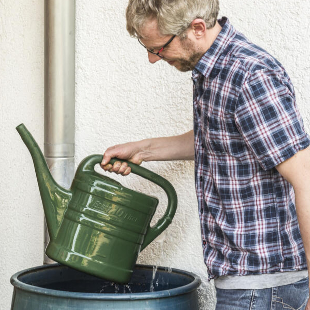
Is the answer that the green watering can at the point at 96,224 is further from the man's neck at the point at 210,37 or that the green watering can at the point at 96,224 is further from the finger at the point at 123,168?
the man's neck at the point at 210,37

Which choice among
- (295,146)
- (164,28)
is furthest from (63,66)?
(295,146)

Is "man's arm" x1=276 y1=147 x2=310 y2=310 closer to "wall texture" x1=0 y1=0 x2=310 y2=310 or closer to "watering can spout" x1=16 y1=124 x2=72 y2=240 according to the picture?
"wall texture" x1=0 y1=0 x2=310 y2=310

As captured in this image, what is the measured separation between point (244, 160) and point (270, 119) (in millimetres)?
166

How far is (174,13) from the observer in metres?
1.54

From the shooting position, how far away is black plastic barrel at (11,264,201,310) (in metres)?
1.60

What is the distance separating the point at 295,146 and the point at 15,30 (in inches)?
65.3

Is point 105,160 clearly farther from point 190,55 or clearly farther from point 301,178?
point 301,178

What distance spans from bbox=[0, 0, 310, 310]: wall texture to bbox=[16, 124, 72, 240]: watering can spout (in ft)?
1.72

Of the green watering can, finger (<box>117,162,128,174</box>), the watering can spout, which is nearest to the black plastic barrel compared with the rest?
the green watering can

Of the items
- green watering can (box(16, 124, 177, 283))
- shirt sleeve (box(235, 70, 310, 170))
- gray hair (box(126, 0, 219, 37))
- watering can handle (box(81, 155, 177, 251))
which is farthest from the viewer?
watering can handle (box(81, 155, 177, 251))

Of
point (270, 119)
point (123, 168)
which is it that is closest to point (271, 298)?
point (270, 119)

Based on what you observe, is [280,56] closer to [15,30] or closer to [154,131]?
[154,131]

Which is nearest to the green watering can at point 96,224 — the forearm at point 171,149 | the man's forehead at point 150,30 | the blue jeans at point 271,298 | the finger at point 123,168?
the finger at point 123,168

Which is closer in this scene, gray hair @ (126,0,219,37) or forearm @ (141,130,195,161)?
gray hair @ (126,0,219,37)
